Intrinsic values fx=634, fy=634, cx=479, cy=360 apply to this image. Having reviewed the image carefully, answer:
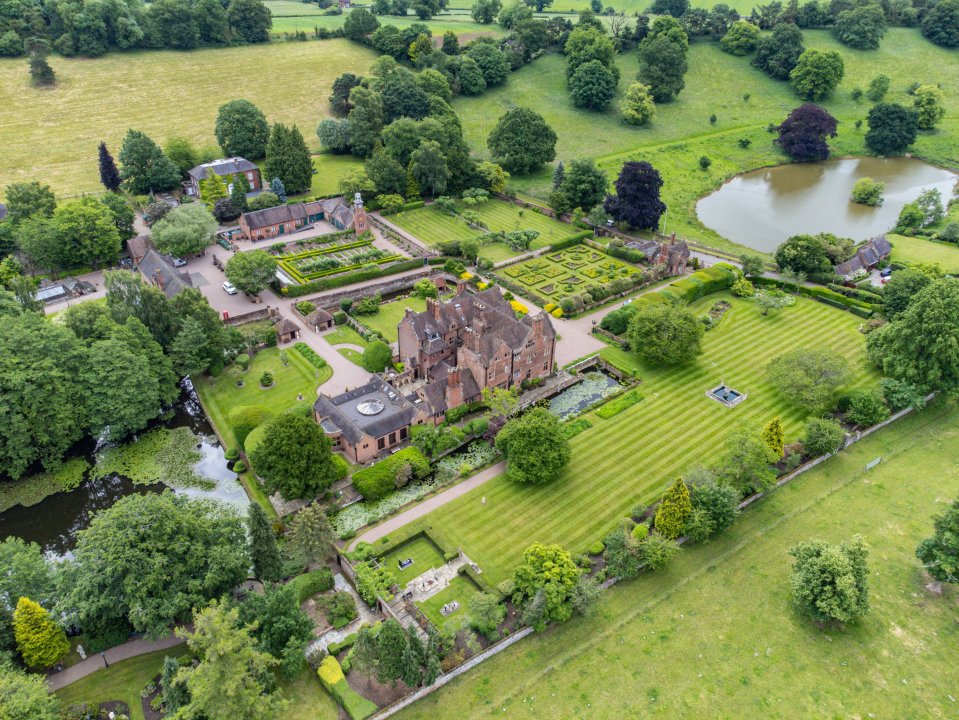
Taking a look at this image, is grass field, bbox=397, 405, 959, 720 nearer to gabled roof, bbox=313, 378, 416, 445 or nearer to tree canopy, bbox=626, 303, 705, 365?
tree canopy, bbox=626, 303, 705, 365

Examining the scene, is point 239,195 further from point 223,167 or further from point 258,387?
point 258,387

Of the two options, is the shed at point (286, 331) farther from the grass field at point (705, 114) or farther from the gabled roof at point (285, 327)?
the grass field at point (705, 114)

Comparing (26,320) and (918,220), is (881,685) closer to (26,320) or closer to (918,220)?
(26,320)

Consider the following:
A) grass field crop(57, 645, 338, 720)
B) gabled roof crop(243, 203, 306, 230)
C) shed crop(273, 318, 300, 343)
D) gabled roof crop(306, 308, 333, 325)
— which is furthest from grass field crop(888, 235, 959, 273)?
grass field crop(57, 645, 338, 720)

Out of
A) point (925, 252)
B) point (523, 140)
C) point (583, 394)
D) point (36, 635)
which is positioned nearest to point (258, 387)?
point (36, 635)

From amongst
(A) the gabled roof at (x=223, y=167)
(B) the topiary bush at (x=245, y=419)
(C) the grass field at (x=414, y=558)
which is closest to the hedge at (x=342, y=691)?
(C) the grass field at (x=414, y=558)
